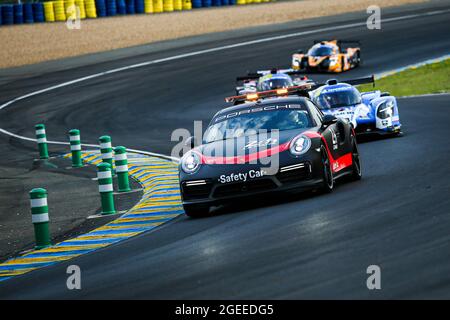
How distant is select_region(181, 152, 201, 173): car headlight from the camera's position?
1263 centimetres

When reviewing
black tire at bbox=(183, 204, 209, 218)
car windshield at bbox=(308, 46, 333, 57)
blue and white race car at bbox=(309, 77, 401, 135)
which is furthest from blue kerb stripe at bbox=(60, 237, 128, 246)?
car windshield at bbox=(308, 46, 333, 57)

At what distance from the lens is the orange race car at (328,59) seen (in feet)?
126

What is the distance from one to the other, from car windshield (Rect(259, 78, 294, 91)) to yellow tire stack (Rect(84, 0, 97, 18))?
26.4 metres

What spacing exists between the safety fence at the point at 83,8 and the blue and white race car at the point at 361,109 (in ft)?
108

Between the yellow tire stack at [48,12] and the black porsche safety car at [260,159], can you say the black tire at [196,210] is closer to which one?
the black porsche safety car at [260,159]

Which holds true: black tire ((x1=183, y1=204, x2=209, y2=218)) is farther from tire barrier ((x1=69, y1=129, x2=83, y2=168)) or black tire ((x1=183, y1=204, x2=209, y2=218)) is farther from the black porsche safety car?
tire barrier ((x1=69, y1=129, x2=83, y2=168))

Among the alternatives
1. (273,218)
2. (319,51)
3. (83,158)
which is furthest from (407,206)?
(319,51)

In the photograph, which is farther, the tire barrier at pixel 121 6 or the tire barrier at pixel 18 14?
the tire barrier at pixel 121 6

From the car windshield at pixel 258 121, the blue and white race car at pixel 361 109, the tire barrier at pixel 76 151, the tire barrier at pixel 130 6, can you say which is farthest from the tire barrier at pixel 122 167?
the tire barrier at pixel 130 6

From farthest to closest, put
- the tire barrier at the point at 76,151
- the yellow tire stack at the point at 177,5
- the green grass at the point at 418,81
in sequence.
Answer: the yellow tire stack at the point at 177,5 < the green grass at the point at 418,81 < the tire barrier at the point at 76,151

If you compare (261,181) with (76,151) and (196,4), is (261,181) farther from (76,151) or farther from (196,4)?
(196,4)

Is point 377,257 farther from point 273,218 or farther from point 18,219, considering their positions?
point 18,219

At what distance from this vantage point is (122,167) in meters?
17.1

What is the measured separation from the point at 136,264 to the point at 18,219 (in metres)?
6.13
